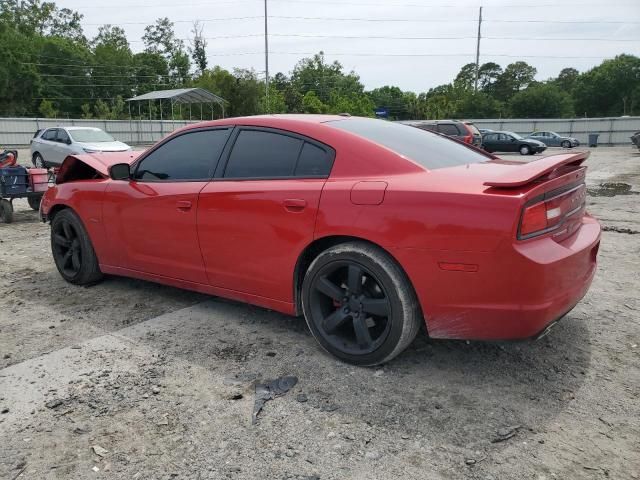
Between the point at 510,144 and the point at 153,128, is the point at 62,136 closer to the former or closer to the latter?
the point at 153,128

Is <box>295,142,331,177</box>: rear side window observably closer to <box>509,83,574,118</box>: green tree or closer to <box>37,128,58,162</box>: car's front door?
<box>37,128,58,162</box>: car's front door

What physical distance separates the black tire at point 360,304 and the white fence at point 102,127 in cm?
3579

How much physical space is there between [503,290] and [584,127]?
43.7 metres

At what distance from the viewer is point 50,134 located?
17.0 metres

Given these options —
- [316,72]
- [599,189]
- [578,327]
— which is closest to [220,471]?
[578,327]

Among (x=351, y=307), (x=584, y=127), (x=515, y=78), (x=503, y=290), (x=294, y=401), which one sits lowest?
(x=294, y=401)

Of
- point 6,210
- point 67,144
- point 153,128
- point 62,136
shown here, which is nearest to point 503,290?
point 6,210

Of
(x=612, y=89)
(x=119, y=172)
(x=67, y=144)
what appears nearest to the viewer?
(x=119, y=172)

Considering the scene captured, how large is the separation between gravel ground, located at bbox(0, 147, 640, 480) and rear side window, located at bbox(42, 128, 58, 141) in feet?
48.2

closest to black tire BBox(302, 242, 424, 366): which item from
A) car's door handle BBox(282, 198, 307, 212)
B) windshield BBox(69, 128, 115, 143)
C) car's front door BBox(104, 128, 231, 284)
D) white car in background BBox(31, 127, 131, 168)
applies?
car's door handle BBox(282, 198, 307, 212)

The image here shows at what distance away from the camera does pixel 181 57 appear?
245 feet

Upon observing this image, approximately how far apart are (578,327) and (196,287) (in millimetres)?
2812

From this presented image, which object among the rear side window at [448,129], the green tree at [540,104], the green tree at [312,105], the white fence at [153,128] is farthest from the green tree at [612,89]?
the rear side window at [448,129]

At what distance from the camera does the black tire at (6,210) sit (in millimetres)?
8359
